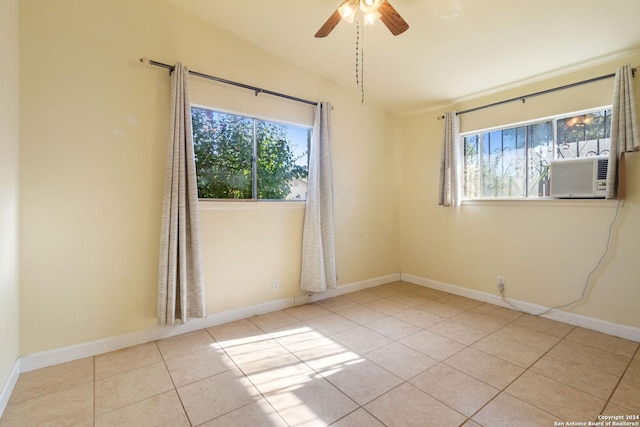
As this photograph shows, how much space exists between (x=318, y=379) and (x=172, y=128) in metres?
2.37

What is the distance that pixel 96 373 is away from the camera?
6.95 ft

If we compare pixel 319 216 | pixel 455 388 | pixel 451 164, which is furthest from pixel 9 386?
pixel 451 164

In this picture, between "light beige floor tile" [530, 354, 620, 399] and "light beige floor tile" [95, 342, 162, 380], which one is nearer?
"light beige floor tile" [530, 354, 620, 399]

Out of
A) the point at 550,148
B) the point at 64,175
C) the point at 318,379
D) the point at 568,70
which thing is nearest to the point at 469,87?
the point at 568,70

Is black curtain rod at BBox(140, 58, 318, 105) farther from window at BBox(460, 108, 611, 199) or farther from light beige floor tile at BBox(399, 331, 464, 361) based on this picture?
light beige floor tile at BBox(399, 331, 464, 361)

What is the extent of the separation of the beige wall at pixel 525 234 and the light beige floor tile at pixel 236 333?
8.65 ft

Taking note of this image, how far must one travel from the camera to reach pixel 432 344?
2.54 meters

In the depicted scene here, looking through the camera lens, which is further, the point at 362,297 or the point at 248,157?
the point at 362,297

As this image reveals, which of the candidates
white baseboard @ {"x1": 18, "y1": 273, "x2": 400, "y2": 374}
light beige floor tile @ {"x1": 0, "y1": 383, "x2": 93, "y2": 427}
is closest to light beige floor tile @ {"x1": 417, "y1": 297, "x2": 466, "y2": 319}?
white baseboard @ {"x1": 18, "y1": 273, "x2": 400, "y2": 374}

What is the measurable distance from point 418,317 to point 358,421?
1729 mm

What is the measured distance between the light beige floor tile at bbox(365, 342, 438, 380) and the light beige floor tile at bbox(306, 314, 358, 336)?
0.52 m

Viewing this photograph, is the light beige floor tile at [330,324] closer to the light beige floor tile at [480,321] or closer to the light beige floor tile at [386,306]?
the light beige floor tile at [386,306]

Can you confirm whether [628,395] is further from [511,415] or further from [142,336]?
[142,336]

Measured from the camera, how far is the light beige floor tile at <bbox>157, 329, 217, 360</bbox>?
2418mm
